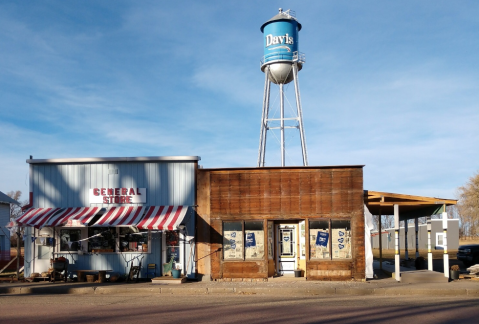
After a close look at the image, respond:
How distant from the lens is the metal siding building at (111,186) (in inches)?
775

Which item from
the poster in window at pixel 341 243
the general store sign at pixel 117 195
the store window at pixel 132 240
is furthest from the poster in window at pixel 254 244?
the general store sign at pixel 117 195

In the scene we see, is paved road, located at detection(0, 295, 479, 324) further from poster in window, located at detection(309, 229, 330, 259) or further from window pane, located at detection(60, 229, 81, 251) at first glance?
window pane, located at detection(60, 229, 81, 251)

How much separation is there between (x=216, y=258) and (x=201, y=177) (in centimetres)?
327

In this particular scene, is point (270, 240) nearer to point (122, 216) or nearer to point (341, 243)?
point (341, 243)

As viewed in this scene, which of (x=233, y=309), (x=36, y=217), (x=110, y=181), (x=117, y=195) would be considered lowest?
(x=233, y=309)

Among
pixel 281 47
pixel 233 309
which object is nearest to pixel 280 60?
pixel 281 47

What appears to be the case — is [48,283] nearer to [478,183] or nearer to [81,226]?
[81,226]

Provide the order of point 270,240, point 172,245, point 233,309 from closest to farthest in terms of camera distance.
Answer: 1. point 233,309
2. point 270,240
3. point 172,245

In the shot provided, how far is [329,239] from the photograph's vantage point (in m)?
18.8

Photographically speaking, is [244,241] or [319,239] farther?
[244,241]

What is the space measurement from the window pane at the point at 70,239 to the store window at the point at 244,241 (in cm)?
616

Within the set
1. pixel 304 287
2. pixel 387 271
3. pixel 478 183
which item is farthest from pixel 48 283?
pixel 478 183

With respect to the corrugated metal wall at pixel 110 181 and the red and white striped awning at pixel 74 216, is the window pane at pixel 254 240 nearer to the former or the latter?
the corrugated metal wall at pixel 110 181

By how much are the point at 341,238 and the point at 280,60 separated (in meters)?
13.9
